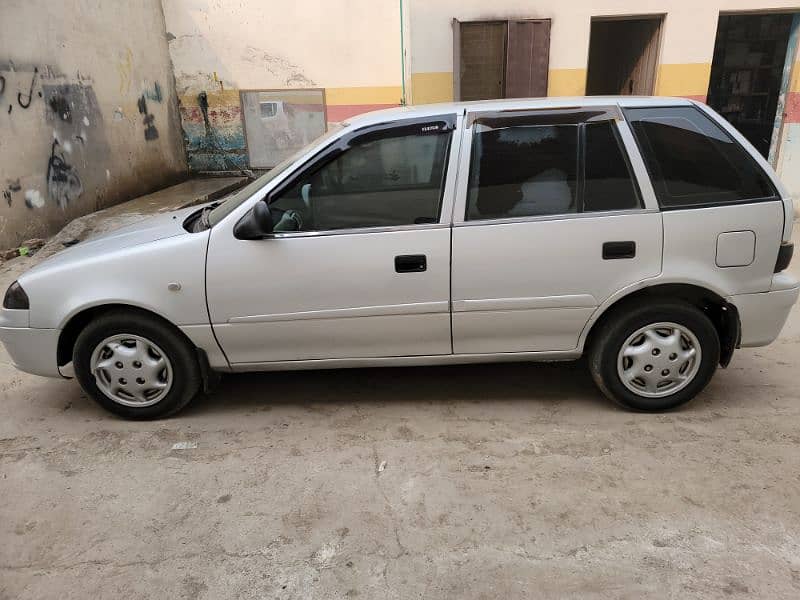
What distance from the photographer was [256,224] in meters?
3.09

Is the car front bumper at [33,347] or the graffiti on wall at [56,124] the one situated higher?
the graffiti on wall at [56,124]

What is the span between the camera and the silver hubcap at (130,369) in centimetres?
335

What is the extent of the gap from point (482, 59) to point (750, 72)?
4.98 m

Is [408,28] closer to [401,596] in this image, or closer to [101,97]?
[101,97]

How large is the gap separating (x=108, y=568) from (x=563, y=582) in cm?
187

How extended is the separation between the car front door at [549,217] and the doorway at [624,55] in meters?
5.98

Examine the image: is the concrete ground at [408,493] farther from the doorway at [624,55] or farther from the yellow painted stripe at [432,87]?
the doorway at [624,55]

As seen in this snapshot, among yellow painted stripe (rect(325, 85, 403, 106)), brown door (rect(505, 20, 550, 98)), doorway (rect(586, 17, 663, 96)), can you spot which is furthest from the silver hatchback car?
yellow painted stripe (rect(325, 85, 403, 106))

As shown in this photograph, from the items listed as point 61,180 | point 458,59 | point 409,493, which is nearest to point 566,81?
point 458,59

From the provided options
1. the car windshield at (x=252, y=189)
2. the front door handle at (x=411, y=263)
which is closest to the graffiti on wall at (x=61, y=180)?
the car windshield at (x=252, y=189)

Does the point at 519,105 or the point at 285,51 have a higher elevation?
the point at 285,51

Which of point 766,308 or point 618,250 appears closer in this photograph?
point 618,250

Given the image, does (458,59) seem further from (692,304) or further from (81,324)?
(81,324)

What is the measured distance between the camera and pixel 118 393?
11.3 ft
